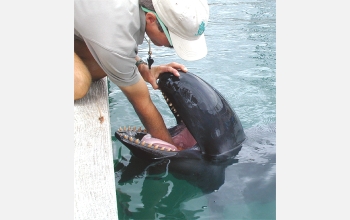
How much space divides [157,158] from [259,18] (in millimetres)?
4976

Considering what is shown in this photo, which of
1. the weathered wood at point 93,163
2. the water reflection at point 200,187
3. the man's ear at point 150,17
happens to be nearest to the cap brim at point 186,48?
the man's ear at point 150,17

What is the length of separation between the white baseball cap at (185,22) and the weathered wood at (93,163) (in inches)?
27.5

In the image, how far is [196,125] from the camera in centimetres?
374

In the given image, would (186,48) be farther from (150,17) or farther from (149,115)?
(149,115)

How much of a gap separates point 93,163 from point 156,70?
1258mm

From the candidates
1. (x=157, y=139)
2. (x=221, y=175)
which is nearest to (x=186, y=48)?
(x=157, y=139)

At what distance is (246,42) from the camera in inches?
288

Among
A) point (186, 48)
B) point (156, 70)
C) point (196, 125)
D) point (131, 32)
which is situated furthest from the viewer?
point (156, 70)

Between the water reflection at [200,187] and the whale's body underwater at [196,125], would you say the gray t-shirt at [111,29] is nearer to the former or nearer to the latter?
the whale's body underwater at [196,125]

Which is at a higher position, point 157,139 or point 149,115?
point 149,115

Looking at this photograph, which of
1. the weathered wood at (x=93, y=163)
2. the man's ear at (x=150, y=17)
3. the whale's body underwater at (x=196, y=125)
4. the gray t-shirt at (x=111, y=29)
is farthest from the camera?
the whale's body underwater at (x=196, y=125)

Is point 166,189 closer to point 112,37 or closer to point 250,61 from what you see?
point 112,37

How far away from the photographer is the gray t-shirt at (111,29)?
11.0 ft

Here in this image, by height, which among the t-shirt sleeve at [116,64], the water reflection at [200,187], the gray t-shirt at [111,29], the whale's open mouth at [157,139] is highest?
the gray t-shirt at [111,29]
